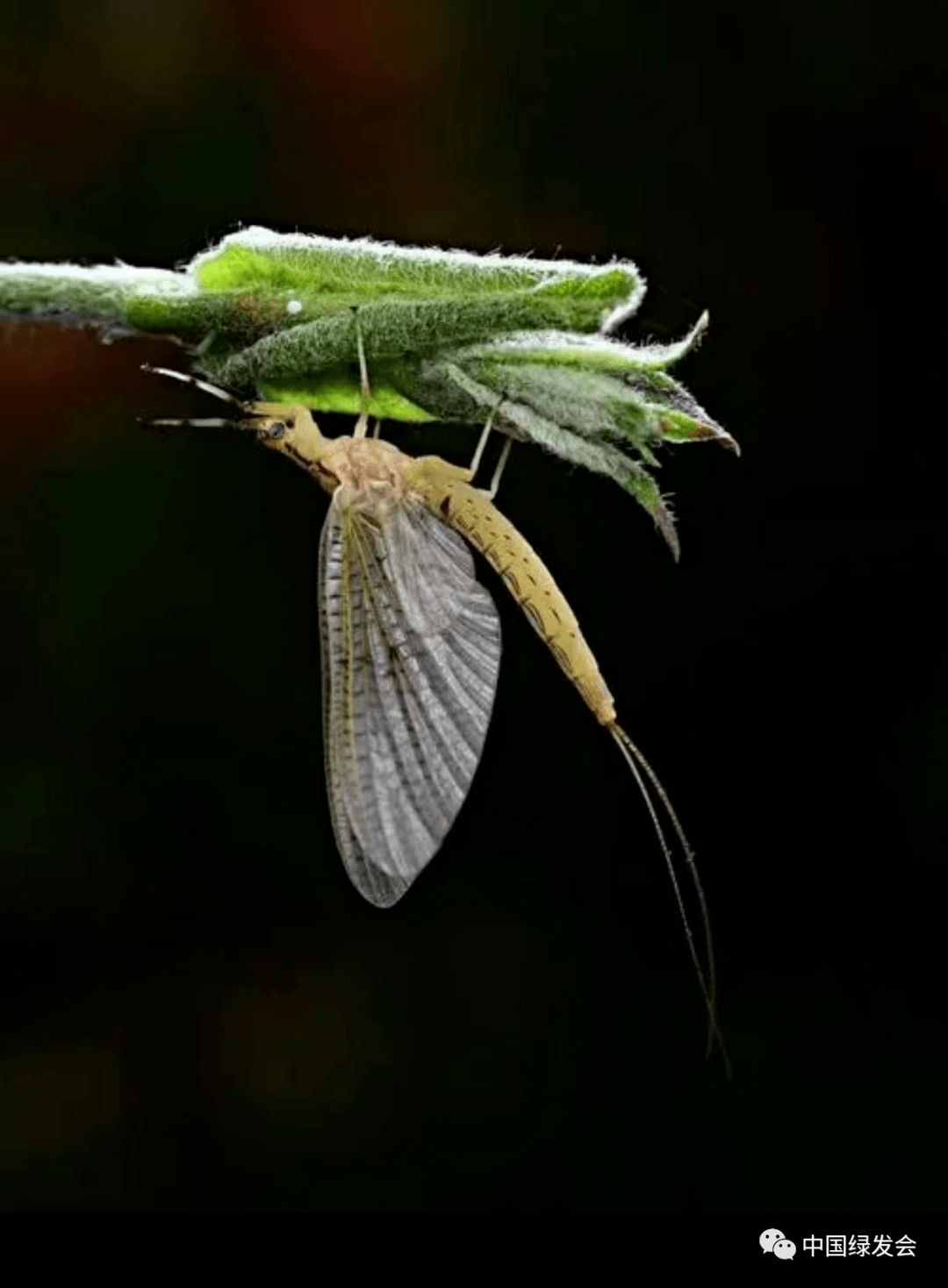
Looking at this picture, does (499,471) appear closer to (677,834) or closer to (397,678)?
(397,678)

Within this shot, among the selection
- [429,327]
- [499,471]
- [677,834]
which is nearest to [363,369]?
[429,327]

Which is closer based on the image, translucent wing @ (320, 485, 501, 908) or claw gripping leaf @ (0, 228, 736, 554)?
claw gripping leaf @ (0, 228, 736, 554)

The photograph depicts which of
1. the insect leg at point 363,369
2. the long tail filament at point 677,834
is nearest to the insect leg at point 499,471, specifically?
the long tail filament at point 677,834

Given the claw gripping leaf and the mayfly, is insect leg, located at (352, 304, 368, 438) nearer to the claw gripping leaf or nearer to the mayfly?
the claw gripping leaf

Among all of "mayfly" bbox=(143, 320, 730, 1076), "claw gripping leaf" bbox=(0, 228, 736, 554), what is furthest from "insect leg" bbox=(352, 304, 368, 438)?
"mayfly" bbox=(143, 320, 730, 1076)

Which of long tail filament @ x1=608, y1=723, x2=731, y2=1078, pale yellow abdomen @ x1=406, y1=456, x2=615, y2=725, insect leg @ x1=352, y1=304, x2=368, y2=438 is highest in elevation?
insect leg @ x1=352, y1=304, x2=368, y2=438

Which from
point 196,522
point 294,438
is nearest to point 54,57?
point 196,522

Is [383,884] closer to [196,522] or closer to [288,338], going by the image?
[288,338]

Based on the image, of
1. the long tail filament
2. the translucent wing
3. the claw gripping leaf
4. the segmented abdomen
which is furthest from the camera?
the segmented abdomen
